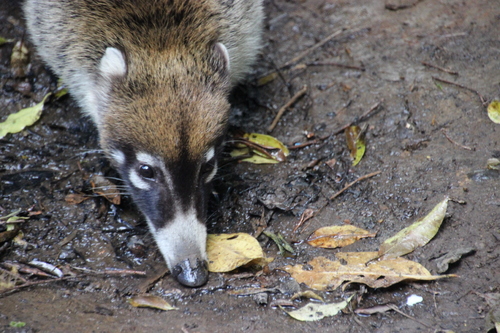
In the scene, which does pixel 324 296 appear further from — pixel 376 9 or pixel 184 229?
pixel 376 9

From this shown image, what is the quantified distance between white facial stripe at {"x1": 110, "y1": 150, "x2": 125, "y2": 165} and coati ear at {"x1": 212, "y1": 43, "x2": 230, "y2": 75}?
46.6 inches

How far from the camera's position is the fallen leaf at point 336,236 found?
451cm

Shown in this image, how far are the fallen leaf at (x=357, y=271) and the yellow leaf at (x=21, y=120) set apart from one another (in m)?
3.37

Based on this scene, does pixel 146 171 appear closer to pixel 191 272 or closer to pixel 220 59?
pixel 191 272

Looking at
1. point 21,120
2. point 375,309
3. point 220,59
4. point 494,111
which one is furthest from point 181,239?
point 494,111

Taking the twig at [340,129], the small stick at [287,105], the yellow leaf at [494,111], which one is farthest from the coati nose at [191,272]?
the yellow leaf at [494,111]

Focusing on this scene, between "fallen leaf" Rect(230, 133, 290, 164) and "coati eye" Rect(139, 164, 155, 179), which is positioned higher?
"coati eye" Rect(139, 164, 155, 179)

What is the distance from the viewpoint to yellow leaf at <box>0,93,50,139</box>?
18.3 feet

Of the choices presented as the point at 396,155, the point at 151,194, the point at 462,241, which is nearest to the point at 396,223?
the point at 462,241

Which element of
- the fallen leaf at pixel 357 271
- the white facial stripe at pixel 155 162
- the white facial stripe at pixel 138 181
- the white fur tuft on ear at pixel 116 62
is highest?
the white fur tuft on ear at pixel 116 62

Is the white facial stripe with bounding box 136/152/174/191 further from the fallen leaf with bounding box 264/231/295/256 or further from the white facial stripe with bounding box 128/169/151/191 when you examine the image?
the fallen leaf with bounding box 264/231/295/256

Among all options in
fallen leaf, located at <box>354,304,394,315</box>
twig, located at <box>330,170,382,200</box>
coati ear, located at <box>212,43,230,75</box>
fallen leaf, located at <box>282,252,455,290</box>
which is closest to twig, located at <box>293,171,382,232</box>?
twig, located at <box>330,170,382,200</box>

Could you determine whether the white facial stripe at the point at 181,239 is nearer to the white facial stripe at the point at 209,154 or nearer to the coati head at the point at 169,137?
the coati head at the point at 169,137

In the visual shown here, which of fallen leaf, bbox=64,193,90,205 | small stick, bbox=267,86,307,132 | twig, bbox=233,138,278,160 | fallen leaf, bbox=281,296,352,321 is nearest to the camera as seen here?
fallen leaf, bbox=281,296,352,321
